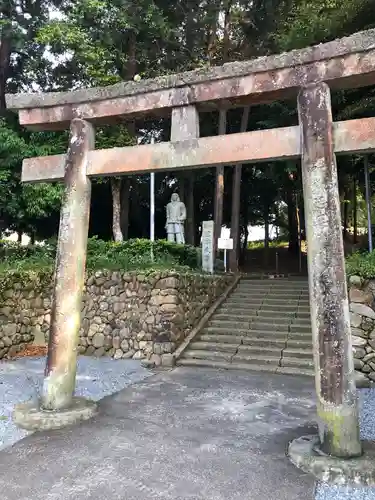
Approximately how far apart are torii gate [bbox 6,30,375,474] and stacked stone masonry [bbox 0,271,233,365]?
4.06 metres

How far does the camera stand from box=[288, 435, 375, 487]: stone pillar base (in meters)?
3.49

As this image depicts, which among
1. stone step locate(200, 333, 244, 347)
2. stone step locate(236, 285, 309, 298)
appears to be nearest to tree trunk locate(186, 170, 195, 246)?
stone step locate(236, 285, 309, 298)

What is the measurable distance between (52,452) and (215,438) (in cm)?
174

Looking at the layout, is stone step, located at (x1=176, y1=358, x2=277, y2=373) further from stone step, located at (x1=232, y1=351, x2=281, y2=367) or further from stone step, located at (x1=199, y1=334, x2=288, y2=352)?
stone step, located at (x1=199, y1=334, x2=288, y2=352)

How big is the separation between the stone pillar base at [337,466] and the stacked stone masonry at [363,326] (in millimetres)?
3511

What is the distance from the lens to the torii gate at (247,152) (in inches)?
155

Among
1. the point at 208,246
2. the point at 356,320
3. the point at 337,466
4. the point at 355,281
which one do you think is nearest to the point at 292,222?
the point at 208,246

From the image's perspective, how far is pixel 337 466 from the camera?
360 centimetres

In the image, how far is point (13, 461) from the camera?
4.02 metres

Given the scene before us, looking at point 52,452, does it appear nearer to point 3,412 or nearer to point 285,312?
point 3,412

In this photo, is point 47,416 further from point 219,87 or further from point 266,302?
point 266,302

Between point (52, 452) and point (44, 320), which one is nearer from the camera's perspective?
point (52, 452)

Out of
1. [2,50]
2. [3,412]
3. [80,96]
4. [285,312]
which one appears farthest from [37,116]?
[2,50]

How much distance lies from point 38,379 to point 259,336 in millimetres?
4929
